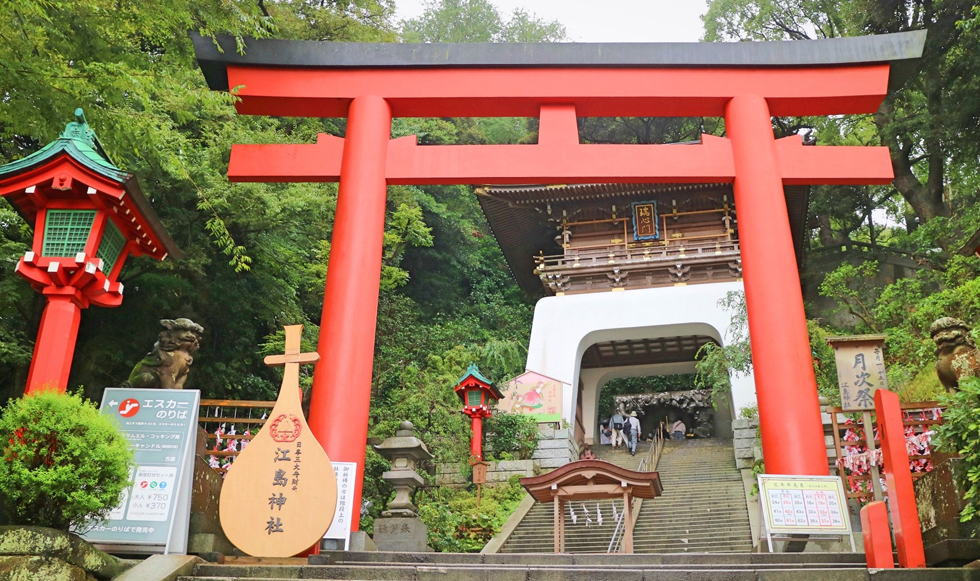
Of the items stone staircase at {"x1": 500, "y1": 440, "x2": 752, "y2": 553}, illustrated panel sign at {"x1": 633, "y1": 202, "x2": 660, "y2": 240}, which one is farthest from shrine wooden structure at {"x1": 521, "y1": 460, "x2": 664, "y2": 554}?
illustrated panel sign at {"x1": 633, "y1": 202, "x2": 660, "y2": 240}

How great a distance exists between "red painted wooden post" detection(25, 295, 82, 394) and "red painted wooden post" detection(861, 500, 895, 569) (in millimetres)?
5095

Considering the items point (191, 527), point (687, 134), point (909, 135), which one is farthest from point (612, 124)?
point (191, 527)

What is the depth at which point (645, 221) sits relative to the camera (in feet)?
56.7

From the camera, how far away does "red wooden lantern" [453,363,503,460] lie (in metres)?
13.2

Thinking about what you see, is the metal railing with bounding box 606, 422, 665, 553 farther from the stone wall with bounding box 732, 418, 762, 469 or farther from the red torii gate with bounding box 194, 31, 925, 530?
the red torii gate with bounding box 194, 31, 925, 530

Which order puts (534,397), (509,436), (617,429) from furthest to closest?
(617,429), (534,397), (509,436)

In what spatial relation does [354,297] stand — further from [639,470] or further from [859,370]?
[639,470]

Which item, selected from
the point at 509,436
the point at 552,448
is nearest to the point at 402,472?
the point at 509,436

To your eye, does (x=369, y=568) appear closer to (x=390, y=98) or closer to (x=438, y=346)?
(x=390, y=98)

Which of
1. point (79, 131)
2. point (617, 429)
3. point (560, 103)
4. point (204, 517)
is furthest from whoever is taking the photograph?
point (617, 429)

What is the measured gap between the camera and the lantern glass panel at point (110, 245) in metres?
5.54

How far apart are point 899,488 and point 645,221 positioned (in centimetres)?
1290

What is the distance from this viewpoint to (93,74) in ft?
19.7

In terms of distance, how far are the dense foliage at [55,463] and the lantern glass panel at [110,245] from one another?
1586 mm
